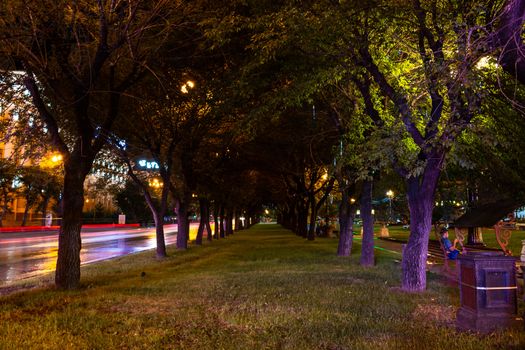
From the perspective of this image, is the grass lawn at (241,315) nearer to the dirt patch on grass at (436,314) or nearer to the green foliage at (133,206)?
the dirt patch on grass at (436,314)

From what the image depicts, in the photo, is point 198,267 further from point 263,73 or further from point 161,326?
point 161,326

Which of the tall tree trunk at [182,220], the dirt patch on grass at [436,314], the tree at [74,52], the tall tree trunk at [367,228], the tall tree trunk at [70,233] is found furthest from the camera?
the tall tree trunk at [182,220]

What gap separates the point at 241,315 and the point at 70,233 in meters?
5.42

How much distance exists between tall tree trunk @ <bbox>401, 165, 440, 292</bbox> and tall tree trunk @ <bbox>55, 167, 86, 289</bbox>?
7.72 meters

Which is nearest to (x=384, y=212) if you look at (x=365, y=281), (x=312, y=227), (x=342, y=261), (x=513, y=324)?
(x=312, y=227)

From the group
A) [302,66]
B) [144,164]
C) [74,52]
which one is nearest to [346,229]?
[144,164]

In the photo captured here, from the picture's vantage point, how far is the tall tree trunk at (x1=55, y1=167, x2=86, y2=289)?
1107cm

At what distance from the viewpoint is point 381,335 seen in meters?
6.64

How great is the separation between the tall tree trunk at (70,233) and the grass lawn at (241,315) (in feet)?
1.41

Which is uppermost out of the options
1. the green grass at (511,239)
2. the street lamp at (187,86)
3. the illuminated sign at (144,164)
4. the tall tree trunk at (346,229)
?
the street lamp at (187,86)

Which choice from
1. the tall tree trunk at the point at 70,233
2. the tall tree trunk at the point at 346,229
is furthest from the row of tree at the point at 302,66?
the tall tree trunk at the point at 346,229

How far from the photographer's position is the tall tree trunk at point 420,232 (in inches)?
423

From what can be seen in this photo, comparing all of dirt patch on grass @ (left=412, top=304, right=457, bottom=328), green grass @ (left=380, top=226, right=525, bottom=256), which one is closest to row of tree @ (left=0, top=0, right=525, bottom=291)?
dirt patch on grass @ (left=412, top=304, right=457, bottom=328)

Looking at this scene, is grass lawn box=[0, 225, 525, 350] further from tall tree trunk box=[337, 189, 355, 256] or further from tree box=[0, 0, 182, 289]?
tall tree trunk box=[337, 189, 355, 256]
